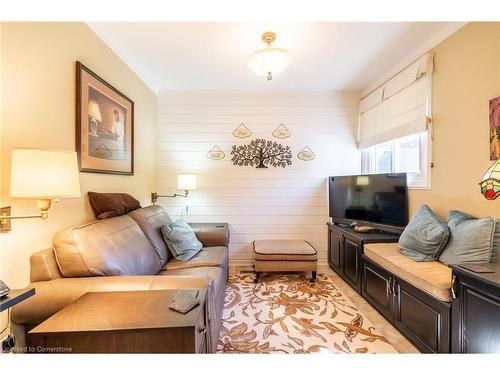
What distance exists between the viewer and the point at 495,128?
5.63ft

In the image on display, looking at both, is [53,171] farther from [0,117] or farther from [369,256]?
[369,256]

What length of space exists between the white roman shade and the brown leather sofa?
8.40 ft

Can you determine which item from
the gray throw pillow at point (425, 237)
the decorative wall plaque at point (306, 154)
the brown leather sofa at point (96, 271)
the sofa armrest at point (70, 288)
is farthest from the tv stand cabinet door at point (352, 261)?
the sofa armrest at point (70, 288)

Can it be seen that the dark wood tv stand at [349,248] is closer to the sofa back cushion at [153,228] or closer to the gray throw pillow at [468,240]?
the gray throw pillow at [468,240]

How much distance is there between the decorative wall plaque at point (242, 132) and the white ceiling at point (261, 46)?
0.62 meters

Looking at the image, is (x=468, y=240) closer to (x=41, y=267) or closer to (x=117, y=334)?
(x=117, y=334)

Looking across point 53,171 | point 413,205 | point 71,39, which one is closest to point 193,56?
point 71,39

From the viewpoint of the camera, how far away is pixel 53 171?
1.10 metres

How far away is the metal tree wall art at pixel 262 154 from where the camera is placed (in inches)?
144

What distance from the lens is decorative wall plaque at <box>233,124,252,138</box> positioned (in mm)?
3650

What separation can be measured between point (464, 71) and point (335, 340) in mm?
2476

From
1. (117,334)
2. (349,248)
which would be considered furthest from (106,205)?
(349,248)
